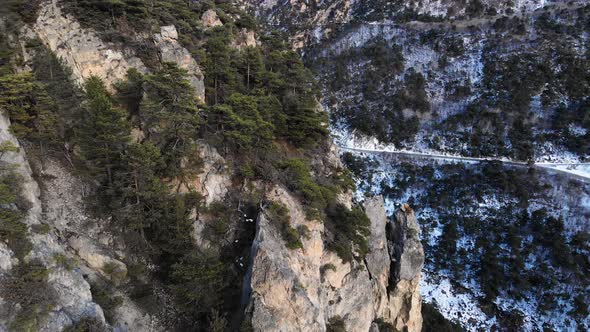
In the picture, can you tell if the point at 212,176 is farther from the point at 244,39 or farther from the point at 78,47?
the point at 244,39

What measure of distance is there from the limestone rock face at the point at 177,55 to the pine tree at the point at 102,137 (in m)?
6.47

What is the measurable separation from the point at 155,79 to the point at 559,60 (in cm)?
7444

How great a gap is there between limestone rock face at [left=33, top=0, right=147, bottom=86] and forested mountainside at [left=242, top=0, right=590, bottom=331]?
112 feet

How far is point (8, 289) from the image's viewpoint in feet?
34.9

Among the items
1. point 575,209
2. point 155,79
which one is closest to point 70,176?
point 155,79

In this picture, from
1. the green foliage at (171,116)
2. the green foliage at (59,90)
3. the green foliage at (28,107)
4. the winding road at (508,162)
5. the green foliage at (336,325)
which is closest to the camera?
the green foliage at (28,107)

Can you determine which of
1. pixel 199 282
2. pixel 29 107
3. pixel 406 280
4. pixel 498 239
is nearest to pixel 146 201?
pixel 199 282

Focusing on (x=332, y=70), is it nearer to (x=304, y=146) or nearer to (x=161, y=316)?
(x=304, y=146)

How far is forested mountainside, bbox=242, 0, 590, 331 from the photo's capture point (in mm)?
40875

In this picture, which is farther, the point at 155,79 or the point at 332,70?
the point at 332,70

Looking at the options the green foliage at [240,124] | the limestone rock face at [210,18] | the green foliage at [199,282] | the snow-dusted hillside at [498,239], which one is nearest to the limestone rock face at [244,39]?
the limestone rock face at [210,18]

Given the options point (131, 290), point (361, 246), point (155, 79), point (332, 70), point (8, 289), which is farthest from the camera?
point (332, 70)

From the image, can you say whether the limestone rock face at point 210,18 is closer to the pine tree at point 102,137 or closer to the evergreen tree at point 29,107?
the pine tree at point 102,137

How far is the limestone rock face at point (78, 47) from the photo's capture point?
1886 centimetres
